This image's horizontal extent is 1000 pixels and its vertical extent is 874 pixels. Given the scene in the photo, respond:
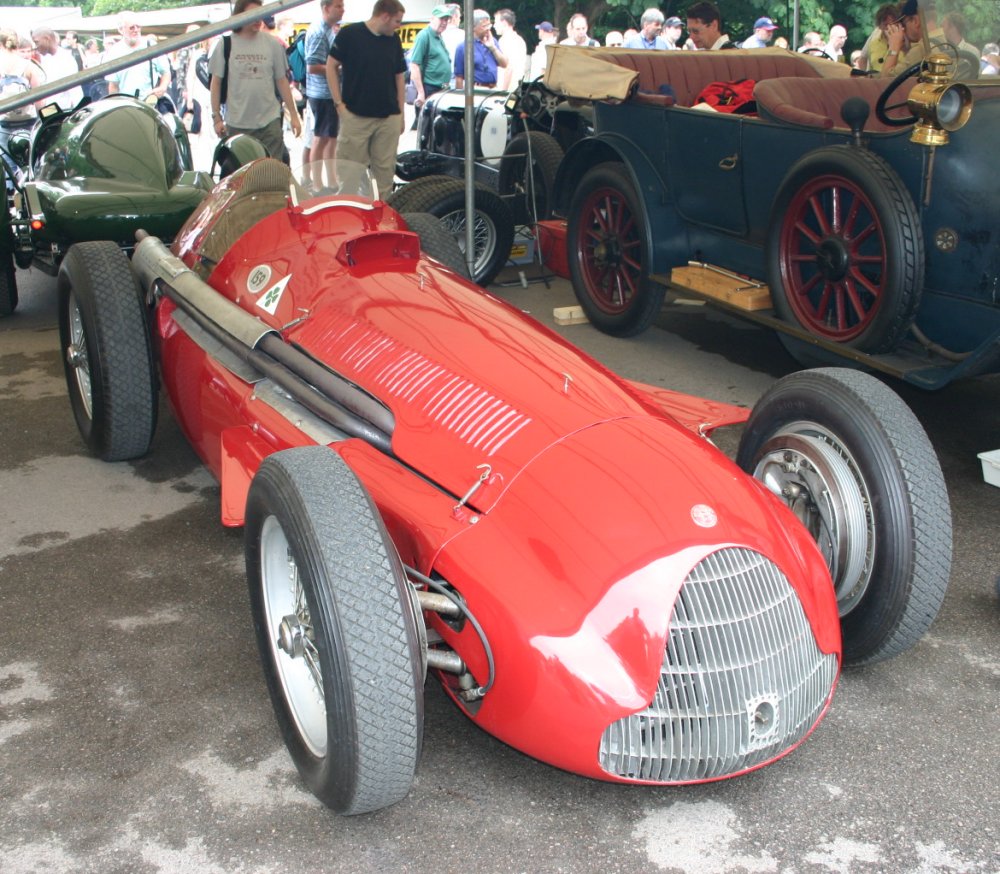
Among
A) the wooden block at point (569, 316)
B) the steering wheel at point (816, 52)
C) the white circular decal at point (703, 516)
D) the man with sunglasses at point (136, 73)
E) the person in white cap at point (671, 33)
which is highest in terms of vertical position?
the person in white cap at point (671, 33)

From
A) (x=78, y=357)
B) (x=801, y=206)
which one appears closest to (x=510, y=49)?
(x=801, y=206)

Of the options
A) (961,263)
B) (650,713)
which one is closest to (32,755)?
(650,713)

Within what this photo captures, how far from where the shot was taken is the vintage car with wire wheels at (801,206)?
4.23 metres

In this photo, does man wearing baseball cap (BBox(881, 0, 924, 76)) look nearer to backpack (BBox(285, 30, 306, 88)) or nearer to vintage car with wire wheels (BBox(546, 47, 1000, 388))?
vintage car with wire wheels (BBox(546, 47, 1000, 388))

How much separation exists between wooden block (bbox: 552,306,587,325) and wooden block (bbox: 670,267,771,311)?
890 millimetres

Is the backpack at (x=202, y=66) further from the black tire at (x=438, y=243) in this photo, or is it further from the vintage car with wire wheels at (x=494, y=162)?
the black tire at (x=438, y=243)

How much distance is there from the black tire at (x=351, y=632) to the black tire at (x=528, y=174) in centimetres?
527

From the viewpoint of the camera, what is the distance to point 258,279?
3787 mm

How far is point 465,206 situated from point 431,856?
481cm

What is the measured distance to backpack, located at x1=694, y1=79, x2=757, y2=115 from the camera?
5688 mm

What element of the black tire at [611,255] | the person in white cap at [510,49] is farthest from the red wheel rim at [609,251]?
the person in white cap at [510,49]

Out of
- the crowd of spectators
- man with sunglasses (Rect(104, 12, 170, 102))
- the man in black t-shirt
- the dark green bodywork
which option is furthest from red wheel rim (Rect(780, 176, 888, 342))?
man with sunglasses (Rect(104, 12, 170, 102))

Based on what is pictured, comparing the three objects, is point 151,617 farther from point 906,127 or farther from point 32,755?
point 906,127

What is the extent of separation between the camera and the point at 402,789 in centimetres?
225
